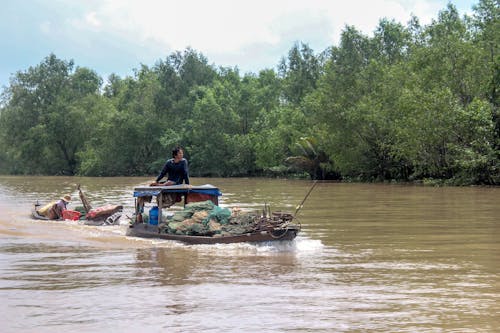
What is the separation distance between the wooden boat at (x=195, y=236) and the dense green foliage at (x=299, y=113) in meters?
22.8

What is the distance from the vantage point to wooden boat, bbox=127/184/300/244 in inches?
505

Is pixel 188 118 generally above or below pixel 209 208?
above

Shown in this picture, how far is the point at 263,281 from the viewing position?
9.97m

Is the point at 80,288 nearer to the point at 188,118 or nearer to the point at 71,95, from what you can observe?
the point at 188,118

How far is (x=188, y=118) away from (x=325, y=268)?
6834 centimetres

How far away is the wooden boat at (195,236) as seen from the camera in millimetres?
12836

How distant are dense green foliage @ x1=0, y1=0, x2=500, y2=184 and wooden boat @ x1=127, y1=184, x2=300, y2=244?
74.7ft

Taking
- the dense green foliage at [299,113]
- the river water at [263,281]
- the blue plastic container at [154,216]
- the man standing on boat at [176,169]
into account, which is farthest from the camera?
the dense green foliage at [299,113]

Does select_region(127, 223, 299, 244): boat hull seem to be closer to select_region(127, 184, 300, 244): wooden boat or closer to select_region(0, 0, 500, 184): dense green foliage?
select_region(127, 184, 300, 244): wooden boat

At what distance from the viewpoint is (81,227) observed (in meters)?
18.0

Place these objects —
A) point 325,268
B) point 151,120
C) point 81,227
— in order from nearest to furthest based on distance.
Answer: point 325,268 → point 81,227 → point 151,120

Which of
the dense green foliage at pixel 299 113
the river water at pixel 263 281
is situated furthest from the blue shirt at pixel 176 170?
the dense green foliage at pixel 299 113

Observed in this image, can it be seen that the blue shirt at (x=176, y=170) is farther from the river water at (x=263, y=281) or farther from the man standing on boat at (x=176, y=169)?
the river water at (x=263, y=281)

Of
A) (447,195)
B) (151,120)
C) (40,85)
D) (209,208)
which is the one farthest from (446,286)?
(40,85)
